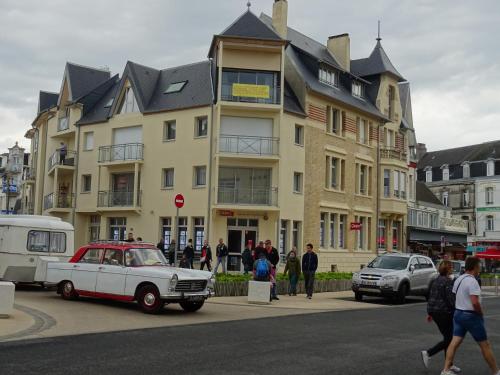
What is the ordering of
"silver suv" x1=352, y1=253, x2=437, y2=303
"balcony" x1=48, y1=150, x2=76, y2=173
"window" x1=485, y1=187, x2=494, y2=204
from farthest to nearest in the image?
"window" x1=485, y1=187, x2=494, y2=204
"balcony" x1=48, y1=150, x2=76, y2=173
"silver suv" x1=352, y1=253, x2=437, y2=303

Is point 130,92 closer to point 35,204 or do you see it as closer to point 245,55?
point 245,55

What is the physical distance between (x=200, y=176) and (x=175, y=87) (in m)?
5.90

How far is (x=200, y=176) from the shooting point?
32625 mm

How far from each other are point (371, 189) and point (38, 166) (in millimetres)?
23591

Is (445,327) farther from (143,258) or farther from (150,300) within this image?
(143,258)

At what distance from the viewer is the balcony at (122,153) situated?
3472 cm

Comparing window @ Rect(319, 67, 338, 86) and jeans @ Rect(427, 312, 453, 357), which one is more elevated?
window @ Rect(319, 67, 338, 86)

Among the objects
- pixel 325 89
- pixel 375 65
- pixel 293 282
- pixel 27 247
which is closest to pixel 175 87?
pixel 325 89

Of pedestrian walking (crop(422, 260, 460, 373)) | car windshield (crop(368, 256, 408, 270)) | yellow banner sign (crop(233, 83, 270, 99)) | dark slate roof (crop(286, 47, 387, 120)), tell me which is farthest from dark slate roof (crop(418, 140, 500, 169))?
pedestrian walking (crop(422, 260, 460, 373))

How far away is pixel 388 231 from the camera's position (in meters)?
41.5

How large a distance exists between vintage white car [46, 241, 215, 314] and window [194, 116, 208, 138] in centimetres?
1673

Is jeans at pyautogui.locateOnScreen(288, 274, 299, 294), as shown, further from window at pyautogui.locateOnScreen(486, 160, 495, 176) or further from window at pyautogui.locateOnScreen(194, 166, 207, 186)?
window at pyautogui.locateOnScreen(486, 160, 495, 176)

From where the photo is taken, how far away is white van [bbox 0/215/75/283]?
18.9 m

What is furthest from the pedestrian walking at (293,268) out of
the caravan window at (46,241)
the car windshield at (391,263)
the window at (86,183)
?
the window at (86,183)
